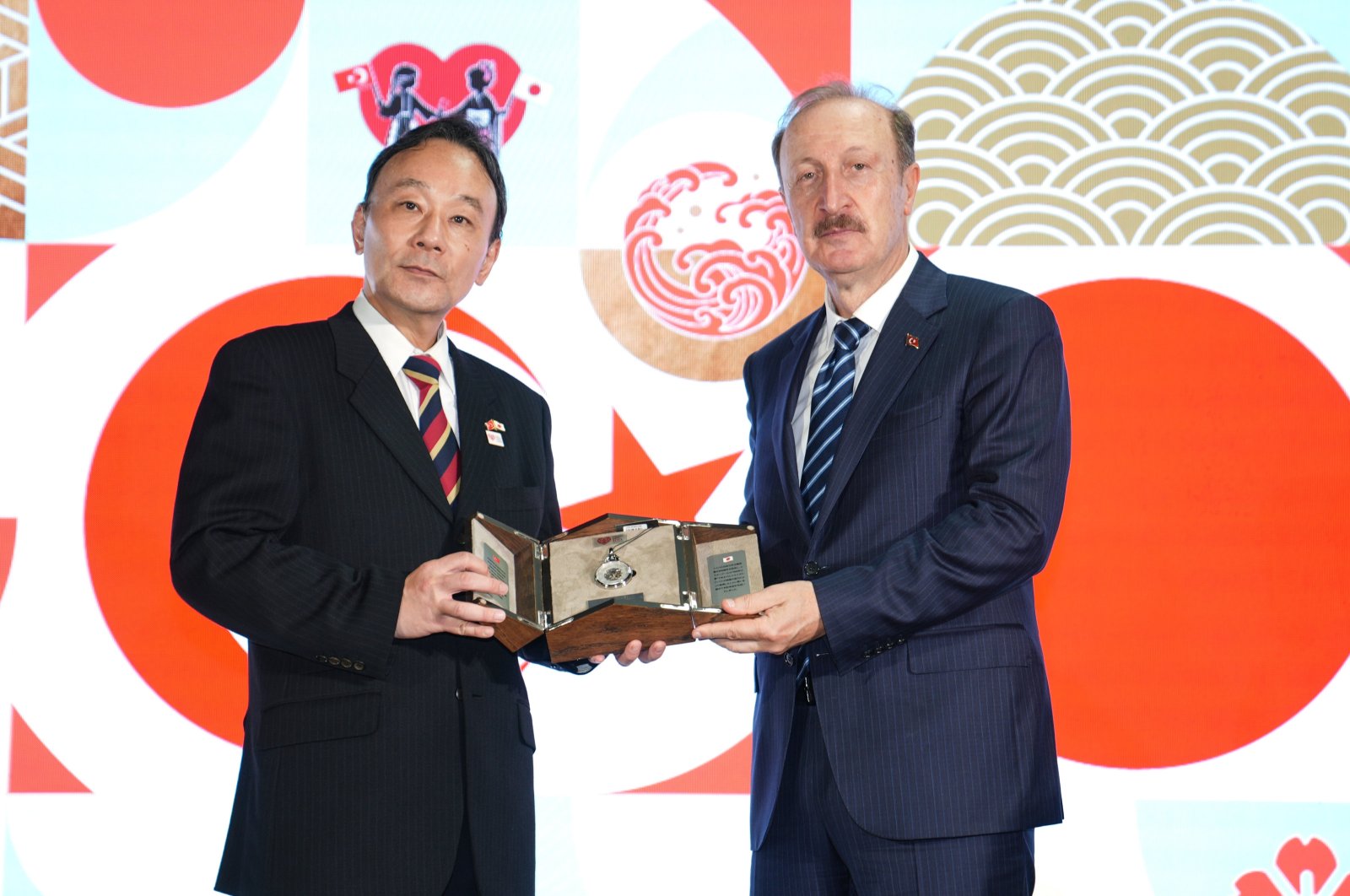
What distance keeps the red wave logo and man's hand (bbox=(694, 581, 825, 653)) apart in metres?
1.51

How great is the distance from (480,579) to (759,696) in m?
0.72

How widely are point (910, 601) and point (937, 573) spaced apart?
2.8 inches

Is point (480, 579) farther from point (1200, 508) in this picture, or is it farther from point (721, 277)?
point (1200, 508)

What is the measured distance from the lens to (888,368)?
7.66 ft

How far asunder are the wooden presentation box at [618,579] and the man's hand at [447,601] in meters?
0.07

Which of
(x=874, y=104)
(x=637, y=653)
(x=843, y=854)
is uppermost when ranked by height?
(x=874, y=104)

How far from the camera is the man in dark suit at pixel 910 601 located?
2.14 meters

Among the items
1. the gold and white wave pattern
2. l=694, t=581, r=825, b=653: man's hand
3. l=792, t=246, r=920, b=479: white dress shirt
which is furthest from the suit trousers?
the gold and white wave pattern

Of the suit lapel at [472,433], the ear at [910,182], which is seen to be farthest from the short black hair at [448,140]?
the ear at [910,182]

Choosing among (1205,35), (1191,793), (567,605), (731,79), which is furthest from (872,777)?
(1205,35)

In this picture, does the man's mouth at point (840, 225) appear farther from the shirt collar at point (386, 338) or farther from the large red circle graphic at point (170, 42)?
the large red circle graphic at point (170, 42)

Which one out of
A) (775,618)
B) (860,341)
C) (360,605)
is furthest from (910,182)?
(360,605)

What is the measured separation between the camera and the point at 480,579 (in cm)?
205

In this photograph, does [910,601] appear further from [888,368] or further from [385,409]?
[385,409]
